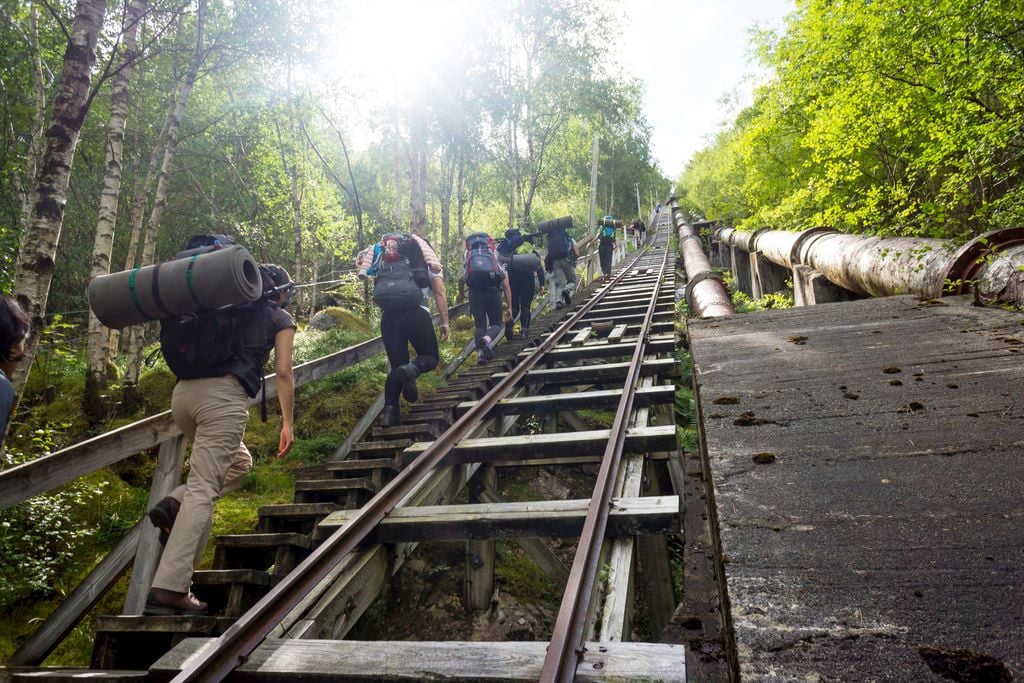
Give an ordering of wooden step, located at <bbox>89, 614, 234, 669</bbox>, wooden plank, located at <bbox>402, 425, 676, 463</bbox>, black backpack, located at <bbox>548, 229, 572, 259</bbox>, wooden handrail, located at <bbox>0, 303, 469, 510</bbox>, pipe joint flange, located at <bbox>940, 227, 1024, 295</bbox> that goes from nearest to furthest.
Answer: wooden handrail, located at <bbox>0, 303, 469, 510</bbox>, wooden step, located at <bbox>89, 614, 234, 669</bbox>, wooden plank, located at <bbox>402, 425, 676, 463</bbox>, pipe joint flange, located at <bbox>940, 227, 1024, 295</bbox>, black backpack, located at <bbox>548, 229, 572, 259</bbox>

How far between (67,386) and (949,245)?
12213mm

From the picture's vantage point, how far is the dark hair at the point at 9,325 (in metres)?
1.98

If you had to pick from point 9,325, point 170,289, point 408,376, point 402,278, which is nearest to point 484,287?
point 402,278

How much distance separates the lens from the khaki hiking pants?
8.17 ft

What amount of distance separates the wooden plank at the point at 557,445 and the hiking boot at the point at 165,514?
1681 millimetres

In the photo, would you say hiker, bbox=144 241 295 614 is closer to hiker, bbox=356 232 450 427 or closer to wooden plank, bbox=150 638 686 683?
wooden plank, bbox=150 638 686 683

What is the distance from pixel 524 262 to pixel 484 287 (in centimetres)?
148

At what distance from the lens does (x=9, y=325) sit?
6.54ft

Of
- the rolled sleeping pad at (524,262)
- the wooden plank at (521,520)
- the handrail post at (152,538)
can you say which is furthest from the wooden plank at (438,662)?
the rolled sleeping pad at (524,262)

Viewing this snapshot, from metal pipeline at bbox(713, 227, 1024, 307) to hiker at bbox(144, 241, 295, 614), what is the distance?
521 centimetres

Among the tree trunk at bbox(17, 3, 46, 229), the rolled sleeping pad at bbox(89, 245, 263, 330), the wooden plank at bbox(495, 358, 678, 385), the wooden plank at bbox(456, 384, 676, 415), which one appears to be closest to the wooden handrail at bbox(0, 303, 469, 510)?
the rolled sleeping pad at bbox(89, 245, 263, 330)

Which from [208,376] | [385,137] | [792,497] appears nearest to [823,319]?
[792,497]

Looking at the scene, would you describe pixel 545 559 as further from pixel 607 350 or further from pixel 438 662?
pixel 607 350

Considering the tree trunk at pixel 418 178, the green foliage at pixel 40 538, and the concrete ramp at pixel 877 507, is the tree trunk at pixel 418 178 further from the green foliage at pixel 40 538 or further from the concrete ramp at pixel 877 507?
the concrete ramp at pixel 877 507
